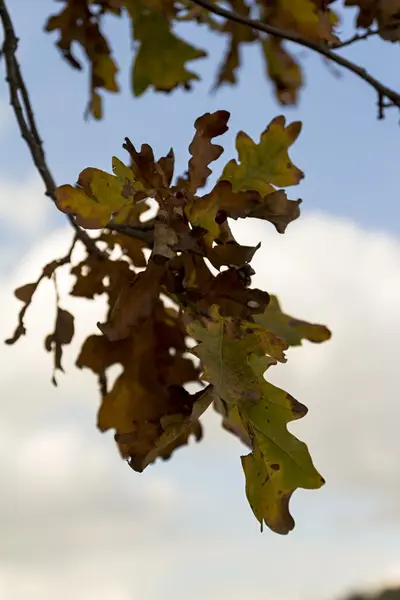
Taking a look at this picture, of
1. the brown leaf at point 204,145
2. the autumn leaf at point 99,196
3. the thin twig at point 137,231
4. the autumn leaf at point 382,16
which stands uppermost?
the autumn leaf at point 382,16

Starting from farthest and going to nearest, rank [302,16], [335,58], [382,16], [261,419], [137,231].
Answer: [302,16], [382,16], [335,58], [137,231], [261,419]

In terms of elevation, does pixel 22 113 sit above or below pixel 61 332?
above

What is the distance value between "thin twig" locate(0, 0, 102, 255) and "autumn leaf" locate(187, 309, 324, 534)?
621mm

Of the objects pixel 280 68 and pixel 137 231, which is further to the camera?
pixel 280 68

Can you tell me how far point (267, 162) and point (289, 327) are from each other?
359 mm

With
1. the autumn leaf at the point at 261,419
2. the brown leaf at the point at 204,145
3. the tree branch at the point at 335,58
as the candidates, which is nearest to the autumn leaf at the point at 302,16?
the tree branch at the point at 335,58

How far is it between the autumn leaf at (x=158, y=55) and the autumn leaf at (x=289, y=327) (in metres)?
0.81

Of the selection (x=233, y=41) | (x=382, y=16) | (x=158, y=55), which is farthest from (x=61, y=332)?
(x=233, y=41)

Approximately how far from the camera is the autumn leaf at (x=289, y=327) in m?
1.34

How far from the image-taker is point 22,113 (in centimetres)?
163

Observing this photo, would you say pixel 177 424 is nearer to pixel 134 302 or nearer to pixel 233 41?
pixel 134 302

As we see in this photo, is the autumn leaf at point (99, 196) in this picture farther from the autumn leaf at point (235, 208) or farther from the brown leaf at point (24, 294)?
the brown leaf at point (24, 294)

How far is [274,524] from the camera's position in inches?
36.7

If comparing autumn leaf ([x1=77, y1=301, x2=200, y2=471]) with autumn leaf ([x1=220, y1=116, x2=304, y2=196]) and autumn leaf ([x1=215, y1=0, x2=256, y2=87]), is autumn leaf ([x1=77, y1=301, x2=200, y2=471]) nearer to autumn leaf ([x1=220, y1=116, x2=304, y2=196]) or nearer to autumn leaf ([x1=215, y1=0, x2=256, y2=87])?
autumn leaf ([x1=220, y1=116, x2=304, y2=196])
